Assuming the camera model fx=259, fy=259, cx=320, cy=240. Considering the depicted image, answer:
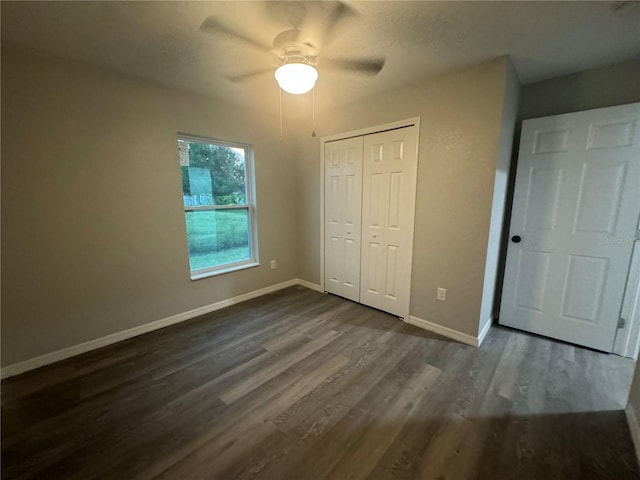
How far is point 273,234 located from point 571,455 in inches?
127

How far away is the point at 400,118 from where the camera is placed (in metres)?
2.59

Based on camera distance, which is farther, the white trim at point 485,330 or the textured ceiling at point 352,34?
the white trim at point 485,330

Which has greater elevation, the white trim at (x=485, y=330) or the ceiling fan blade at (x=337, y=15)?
the ceiling fan blade at (x=337, y=15)

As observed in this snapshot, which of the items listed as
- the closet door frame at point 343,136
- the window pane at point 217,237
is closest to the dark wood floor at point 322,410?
the window pane at point 217,237

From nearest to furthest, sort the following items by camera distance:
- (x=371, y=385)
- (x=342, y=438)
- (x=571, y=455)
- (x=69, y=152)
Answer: (x=571, y=455)
(x=342, y=438)
(x=371, y=385)
(x=69, y=152)

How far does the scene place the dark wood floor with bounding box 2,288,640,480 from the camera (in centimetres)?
132

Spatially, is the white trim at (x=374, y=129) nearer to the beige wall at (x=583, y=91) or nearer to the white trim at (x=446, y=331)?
the beige wall at (x=583, y=91)

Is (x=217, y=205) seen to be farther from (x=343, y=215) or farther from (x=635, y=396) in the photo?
(x=635, y=396)

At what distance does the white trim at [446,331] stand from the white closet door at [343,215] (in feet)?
2.56

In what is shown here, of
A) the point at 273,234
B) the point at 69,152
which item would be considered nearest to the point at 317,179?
the point at 273,234

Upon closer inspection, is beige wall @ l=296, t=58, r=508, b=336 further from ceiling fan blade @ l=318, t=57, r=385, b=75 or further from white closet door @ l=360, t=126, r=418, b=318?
ceiling fan blade @ l=318, t=57, r=385, b=75

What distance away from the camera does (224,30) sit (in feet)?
5.42

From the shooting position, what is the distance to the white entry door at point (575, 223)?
206 cm

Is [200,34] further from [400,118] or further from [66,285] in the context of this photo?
[66,285]
